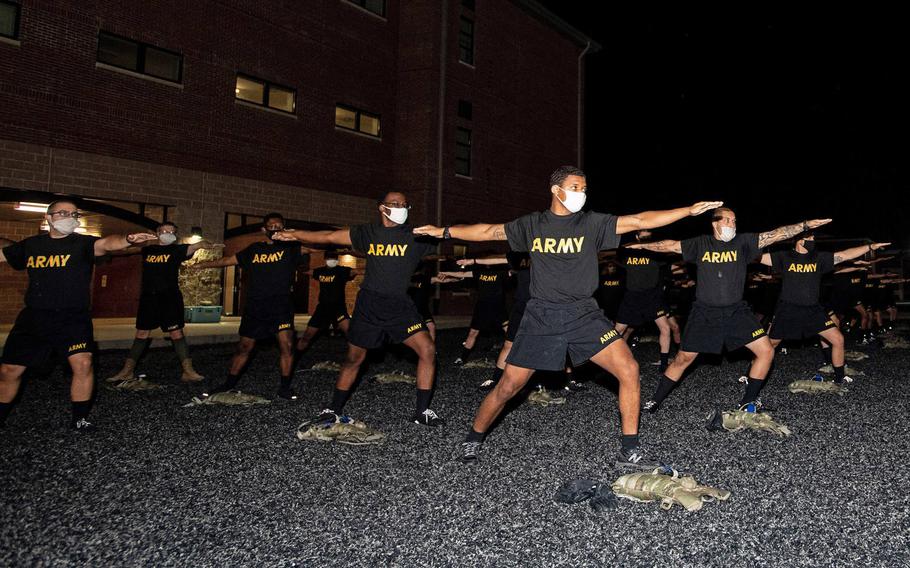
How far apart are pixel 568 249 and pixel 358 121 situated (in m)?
17.7

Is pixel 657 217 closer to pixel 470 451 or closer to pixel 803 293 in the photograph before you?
pixel 470 451

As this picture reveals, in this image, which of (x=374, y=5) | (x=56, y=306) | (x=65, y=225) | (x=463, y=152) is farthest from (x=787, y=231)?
(x=374, y=5)

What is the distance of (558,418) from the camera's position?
5.92 m

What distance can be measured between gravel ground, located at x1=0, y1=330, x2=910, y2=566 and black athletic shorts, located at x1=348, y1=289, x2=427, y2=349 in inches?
33.8

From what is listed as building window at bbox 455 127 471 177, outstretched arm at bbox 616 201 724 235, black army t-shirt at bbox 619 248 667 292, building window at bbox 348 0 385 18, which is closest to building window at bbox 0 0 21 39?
building window at bbox 348 0 385 18

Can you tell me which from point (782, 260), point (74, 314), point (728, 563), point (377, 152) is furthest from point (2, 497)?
point (377, 152)

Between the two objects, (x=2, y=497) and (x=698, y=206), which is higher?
(x=698, y=206)

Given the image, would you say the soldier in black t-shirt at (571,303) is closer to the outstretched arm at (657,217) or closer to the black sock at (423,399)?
the outstretched arm at (657,217)

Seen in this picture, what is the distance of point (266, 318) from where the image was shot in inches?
271

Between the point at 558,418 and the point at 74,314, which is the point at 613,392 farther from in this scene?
the point at 74,314

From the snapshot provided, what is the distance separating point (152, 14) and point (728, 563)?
17.8m

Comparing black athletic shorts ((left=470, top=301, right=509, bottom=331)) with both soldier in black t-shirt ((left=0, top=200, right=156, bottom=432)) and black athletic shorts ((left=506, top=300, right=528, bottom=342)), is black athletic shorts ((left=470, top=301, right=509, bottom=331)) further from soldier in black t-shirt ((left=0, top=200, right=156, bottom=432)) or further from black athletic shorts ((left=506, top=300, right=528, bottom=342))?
soldier in black t-shirt ((left=0, top=200, right=156, bottom=432))

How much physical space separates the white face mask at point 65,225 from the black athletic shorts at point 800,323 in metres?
7.93

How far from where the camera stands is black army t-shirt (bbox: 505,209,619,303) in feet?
14.1
